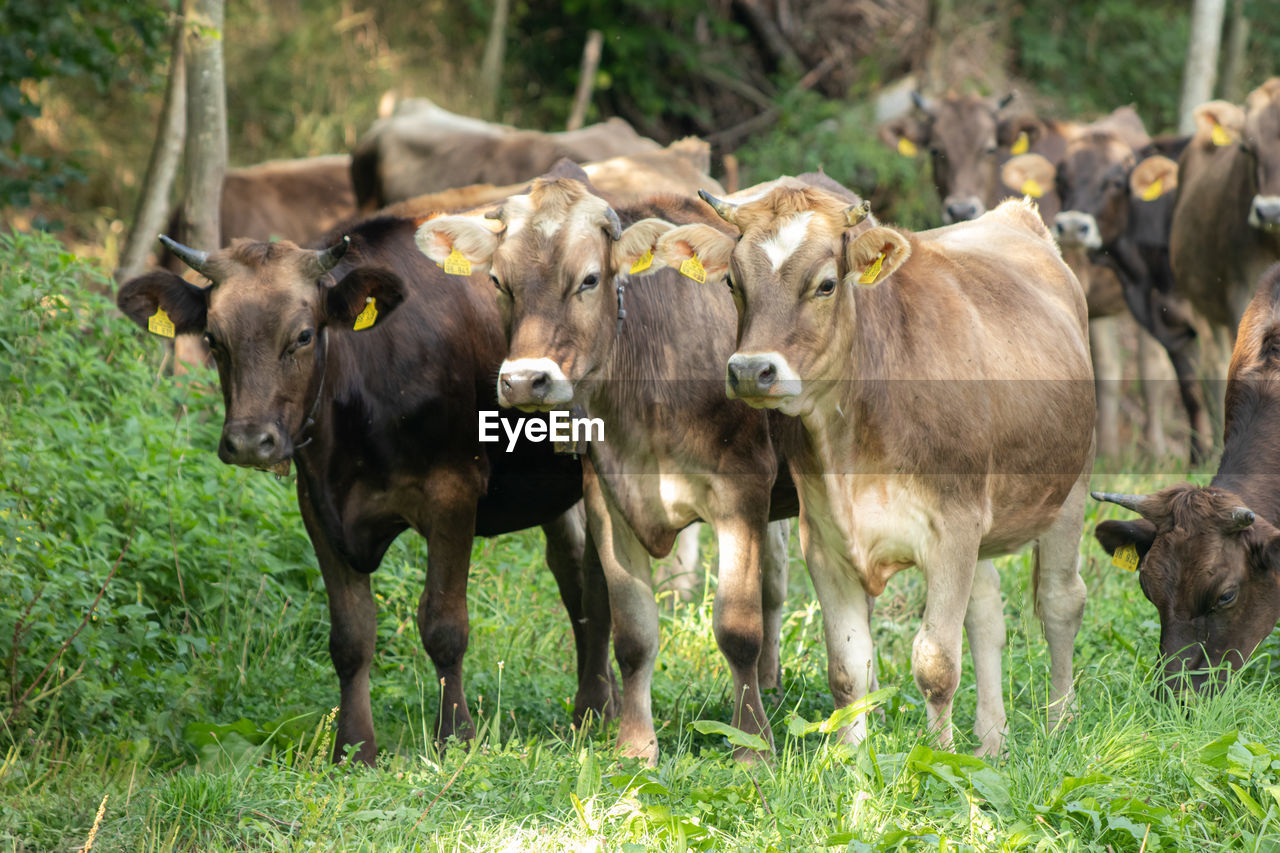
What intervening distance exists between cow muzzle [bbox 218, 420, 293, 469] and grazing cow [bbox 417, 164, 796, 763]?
91 cm

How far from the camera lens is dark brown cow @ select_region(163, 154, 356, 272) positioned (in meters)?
12.7

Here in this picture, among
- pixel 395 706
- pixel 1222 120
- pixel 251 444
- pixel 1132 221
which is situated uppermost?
pixel 1222 120

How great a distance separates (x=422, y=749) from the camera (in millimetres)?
5477

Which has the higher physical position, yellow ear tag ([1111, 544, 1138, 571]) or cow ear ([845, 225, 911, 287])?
cow ear ([845, 225, 911, 287])

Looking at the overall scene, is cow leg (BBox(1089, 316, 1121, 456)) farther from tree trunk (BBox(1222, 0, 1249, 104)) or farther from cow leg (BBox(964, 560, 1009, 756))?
cow leg (BBox(964, 560, 1009, 756))

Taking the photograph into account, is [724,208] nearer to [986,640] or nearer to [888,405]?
[888,405]

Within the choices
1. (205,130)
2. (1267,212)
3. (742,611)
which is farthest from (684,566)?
(1267,212)

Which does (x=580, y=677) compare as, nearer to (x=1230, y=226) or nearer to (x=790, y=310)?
(x=790, y=310)

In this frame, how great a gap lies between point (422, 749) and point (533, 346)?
1750mm

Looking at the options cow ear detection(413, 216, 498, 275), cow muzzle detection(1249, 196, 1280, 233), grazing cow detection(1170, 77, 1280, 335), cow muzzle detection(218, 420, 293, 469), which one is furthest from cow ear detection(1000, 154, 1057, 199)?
cow muzzle detection(218, 420, 293, 469)

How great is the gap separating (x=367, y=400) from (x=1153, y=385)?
9.27 metres

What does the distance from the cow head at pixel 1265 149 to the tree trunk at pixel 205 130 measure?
6575mm

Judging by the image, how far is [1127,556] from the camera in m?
5.70

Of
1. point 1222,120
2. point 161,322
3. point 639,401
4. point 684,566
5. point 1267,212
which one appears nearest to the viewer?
point 639,401
